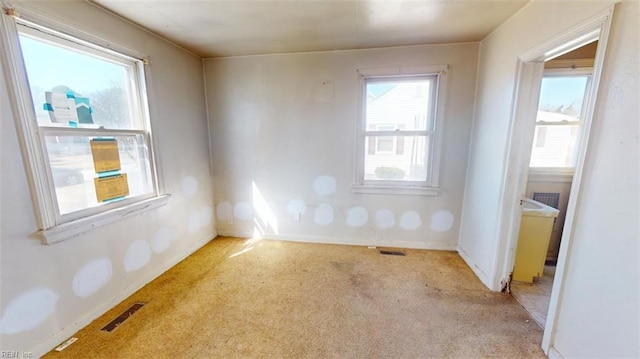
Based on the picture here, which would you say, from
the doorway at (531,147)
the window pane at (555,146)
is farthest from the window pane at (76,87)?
the window pane at (555,146)

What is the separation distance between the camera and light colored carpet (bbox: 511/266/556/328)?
192 centimetres

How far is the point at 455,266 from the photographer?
104 inches

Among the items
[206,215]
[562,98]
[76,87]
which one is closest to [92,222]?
[76,87]

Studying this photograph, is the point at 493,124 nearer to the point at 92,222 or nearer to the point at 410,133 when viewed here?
the point at 410,133

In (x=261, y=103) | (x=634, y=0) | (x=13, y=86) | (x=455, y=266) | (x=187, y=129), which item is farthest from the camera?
(x=261, y=103)

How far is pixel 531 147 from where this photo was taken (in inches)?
77.9

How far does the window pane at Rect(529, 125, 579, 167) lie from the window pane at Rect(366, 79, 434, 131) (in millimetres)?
1216

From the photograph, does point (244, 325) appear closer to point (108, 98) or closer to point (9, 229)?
point (9, 229)

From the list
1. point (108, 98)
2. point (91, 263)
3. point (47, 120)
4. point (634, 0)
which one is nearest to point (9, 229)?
point (91, 263)

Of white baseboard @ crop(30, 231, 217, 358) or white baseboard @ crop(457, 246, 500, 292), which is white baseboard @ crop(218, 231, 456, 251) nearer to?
white baseboard @ crop(457, 246, 500, 292)

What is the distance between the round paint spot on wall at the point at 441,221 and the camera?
9.68 ft

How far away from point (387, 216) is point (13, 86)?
10.8 ft

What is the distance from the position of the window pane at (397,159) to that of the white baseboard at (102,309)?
2.46 m

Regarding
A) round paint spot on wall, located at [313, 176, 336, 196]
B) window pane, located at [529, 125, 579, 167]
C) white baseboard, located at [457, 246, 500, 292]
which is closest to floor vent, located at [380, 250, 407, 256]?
white baseboard, located at [457, 246, 500, 292]
